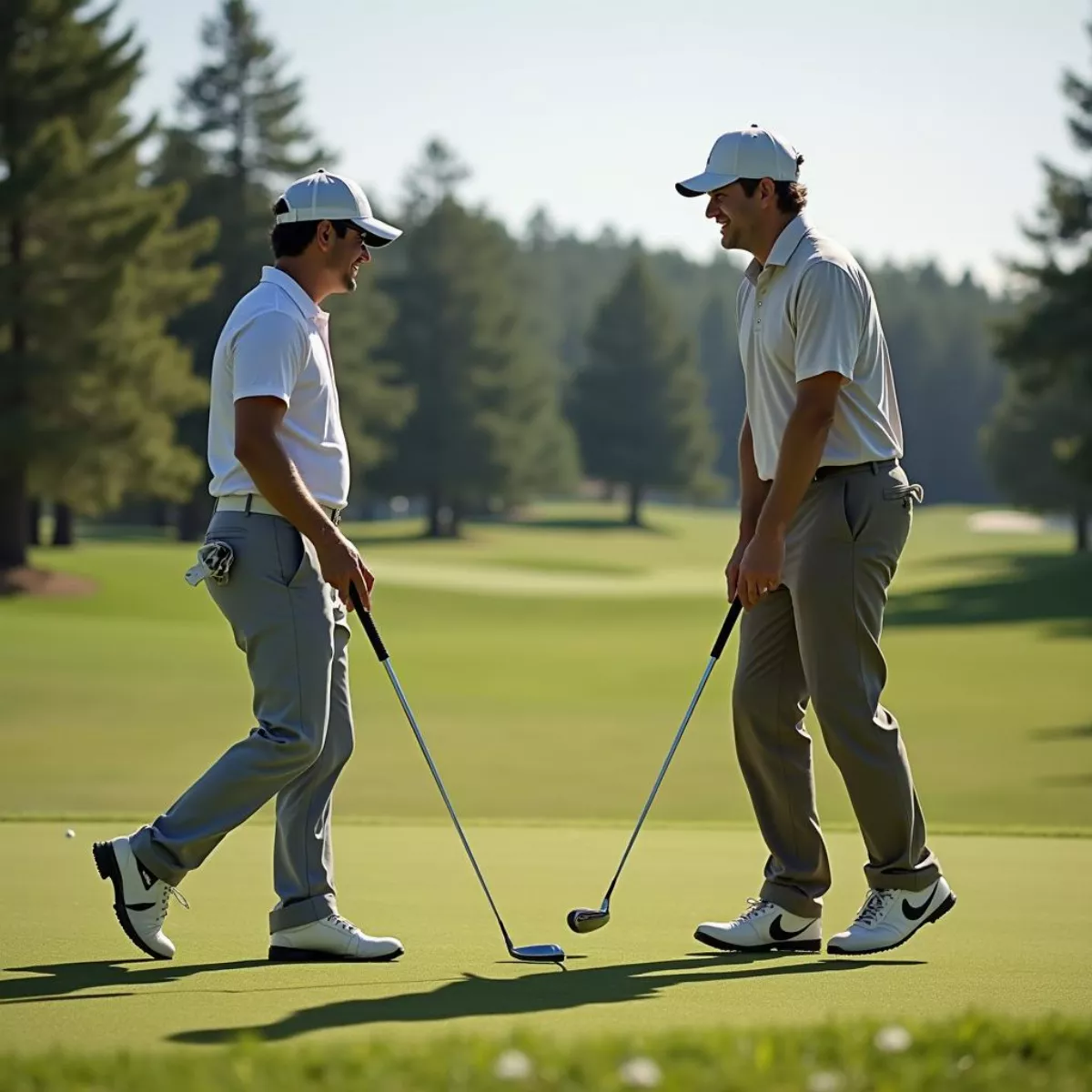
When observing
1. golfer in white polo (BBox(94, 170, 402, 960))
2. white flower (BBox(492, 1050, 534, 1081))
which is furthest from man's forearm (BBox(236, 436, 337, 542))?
white flower (BBox(492, 1050, 534, 1081))

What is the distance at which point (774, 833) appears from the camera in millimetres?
5242

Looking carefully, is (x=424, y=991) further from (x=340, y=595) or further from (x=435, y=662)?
(x=435, y=662)

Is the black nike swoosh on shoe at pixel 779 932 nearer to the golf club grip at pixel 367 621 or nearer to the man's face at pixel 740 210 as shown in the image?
the golf club grip at pixel 367 621

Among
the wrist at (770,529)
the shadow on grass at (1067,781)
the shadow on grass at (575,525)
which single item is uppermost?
the wrist at (770,529)

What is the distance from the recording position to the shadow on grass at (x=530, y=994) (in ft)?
11.6

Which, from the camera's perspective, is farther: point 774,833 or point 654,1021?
point 774,833

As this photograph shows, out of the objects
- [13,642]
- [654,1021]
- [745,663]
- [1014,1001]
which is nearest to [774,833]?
[745,663]

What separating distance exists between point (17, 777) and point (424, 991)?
936 cm

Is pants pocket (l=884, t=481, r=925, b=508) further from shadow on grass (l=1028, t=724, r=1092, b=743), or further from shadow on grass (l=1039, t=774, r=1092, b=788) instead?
shadow on grass (l=1028, t=724, r=1092, b=743)

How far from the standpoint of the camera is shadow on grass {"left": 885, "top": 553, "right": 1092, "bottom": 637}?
32906 millimetres

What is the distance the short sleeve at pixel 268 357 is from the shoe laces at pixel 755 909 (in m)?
1.81

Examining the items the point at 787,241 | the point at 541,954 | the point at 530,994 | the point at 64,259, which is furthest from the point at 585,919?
the point at 64,259

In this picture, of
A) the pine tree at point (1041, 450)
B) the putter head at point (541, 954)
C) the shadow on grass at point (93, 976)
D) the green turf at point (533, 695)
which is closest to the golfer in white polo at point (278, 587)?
the shadow on grass at point (93, 976)

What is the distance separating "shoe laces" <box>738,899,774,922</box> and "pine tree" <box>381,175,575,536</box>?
54083 mm
